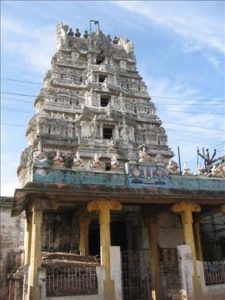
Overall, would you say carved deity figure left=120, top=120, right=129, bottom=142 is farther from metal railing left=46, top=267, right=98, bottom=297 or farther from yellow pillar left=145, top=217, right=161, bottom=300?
metal railing left=46, top=267, right=98, bottom=297

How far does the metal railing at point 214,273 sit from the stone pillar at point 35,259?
6672 mm

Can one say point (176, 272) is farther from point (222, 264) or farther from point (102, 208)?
point (102, 208)

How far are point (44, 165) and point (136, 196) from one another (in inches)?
145

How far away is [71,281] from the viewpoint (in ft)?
40.4

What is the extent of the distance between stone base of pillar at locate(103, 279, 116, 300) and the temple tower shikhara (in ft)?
25.0

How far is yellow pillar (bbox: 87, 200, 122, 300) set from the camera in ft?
41.2

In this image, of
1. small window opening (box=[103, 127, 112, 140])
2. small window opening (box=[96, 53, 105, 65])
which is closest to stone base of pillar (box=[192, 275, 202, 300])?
small window opening (box=[103, 127, 112, 140])

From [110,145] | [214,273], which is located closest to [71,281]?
[214,273]

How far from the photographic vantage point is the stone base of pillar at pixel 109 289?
12.4 metres

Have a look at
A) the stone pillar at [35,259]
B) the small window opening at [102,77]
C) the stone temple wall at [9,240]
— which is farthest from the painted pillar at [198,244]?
the small window opening at [102,77]

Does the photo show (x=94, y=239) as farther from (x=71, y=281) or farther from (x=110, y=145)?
(x=71, y=281)

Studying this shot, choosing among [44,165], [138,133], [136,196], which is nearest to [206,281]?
[136,196]

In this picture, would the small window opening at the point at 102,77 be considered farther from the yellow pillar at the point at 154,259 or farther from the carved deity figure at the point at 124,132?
the yellow pillar at the point at 154,259

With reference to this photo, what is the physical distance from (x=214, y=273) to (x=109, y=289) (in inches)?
185
